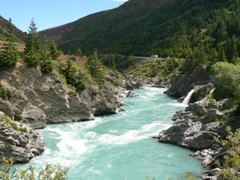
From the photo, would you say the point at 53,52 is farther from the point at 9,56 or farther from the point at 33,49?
the point at 9,56

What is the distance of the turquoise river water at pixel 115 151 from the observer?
34.2m

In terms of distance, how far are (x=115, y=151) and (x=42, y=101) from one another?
19.1 m

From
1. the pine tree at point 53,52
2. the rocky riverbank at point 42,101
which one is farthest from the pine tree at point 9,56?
the pine tree at point 53,52

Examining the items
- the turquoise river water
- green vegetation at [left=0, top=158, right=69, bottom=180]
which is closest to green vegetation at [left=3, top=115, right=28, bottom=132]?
the turquoise river water

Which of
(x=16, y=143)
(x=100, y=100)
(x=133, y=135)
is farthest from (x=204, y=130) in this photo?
(x=100, y=100)

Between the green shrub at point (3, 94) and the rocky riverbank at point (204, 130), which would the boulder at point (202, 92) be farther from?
the green shrub at point (3, 94)

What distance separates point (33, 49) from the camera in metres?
55.6

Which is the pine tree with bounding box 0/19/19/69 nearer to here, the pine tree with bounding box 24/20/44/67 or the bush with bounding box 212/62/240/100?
the pine tree with bounding box 24/20/44/67

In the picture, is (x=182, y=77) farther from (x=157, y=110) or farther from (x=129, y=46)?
(x=129, y=46)

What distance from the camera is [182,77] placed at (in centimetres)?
9700

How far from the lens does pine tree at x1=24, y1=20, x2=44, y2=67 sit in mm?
53375

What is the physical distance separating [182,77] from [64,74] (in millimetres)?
47545

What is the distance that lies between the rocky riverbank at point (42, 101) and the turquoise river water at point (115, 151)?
82.1 inches

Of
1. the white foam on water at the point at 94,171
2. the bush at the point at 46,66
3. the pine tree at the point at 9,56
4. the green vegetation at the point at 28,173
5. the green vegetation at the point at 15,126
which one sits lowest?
the white foam on water at the point at 94,171
